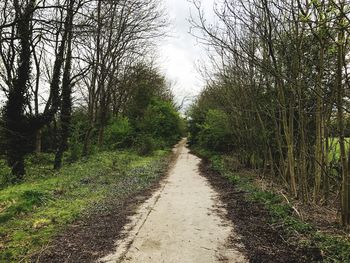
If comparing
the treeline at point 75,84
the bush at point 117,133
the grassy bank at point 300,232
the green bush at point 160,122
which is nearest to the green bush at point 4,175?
the treeline at point 75,84

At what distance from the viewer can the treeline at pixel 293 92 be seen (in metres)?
5.59

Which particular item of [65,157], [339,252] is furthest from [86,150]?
[339,252]

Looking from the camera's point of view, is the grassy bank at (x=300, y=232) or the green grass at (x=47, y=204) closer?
the grassy bank at (x=300, y=232)

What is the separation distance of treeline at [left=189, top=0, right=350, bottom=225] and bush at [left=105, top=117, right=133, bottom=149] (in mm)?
7446

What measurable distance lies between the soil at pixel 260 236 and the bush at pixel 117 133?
59.6ft

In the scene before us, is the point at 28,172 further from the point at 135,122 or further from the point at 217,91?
the point at 135,122

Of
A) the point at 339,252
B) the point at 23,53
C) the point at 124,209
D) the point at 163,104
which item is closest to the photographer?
the point at 339,252

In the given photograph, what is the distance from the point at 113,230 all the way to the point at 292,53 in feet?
18.2

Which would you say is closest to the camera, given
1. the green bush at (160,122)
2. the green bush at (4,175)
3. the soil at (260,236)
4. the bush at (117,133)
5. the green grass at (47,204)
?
the soil at (260,236)

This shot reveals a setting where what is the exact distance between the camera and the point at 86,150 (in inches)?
829

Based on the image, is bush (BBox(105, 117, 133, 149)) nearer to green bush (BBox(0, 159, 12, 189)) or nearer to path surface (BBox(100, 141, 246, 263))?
green bush (BBox(0, 159, 12, 189))

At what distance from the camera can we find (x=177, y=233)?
20.5 feet

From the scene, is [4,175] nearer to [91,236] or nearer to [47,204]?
[47,204]

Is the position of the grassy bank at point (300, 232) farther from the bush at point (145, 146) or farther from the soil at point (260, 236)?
the bush at point (145, 146)
